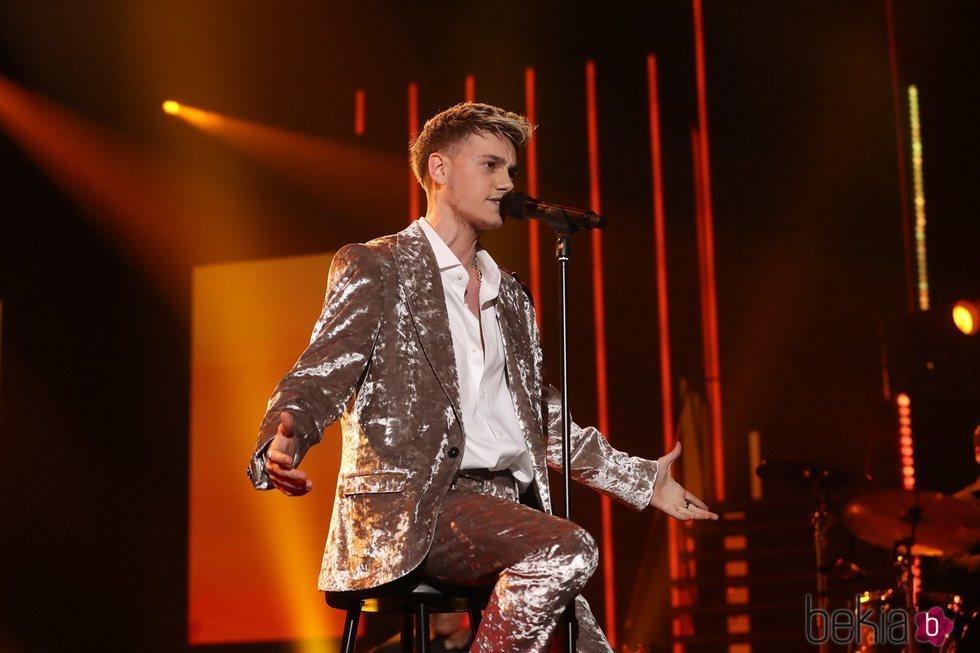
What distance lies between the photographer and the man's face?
2.85m

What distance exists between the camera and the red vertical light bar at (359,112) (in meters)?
9.14

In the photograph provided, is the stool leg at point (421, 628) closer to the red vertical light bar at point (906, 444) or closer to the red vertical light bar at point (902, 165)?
the red vertical light bar at point (906, 444)

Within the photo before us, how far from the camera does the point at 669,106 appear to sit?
890 centimetres

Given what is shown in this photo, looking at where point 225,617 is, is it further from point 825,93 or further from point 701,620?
point 825,93

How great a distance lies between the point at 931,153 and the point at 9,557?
6835 millimetres

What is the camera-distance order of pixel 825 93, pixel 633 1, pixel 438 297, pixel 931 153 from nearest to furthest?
pixel 438 297, pixel 931 153, pixel 825 93, pixel 633 1

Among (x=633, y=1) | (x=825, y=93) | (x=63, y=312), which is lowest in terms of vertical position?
(x=63, y=312)

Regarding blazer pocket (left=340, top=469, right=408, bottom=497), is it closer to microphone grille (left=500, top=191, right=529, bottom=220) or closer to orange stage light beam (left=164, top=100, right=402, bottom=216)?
microphone grille (left=500, top=191, right=529, bottom=220)

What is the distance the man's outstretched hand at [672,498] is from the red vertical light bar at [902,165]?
5.06 m

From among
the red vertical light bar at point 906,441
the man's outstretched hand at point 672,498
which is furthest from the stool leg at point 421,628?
the red vertical light bar at point 906,441

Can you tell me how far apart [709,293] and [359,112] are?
120 inches

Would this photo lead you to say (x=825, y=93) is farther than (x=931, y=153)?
Yes

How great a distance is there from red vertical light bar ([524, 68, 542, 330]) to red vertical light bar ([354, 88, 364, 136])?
50.8 inches

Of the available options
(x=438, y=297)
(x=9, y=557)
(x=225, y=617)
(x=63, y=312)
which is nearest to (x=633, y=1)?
(x=63, y=312)
